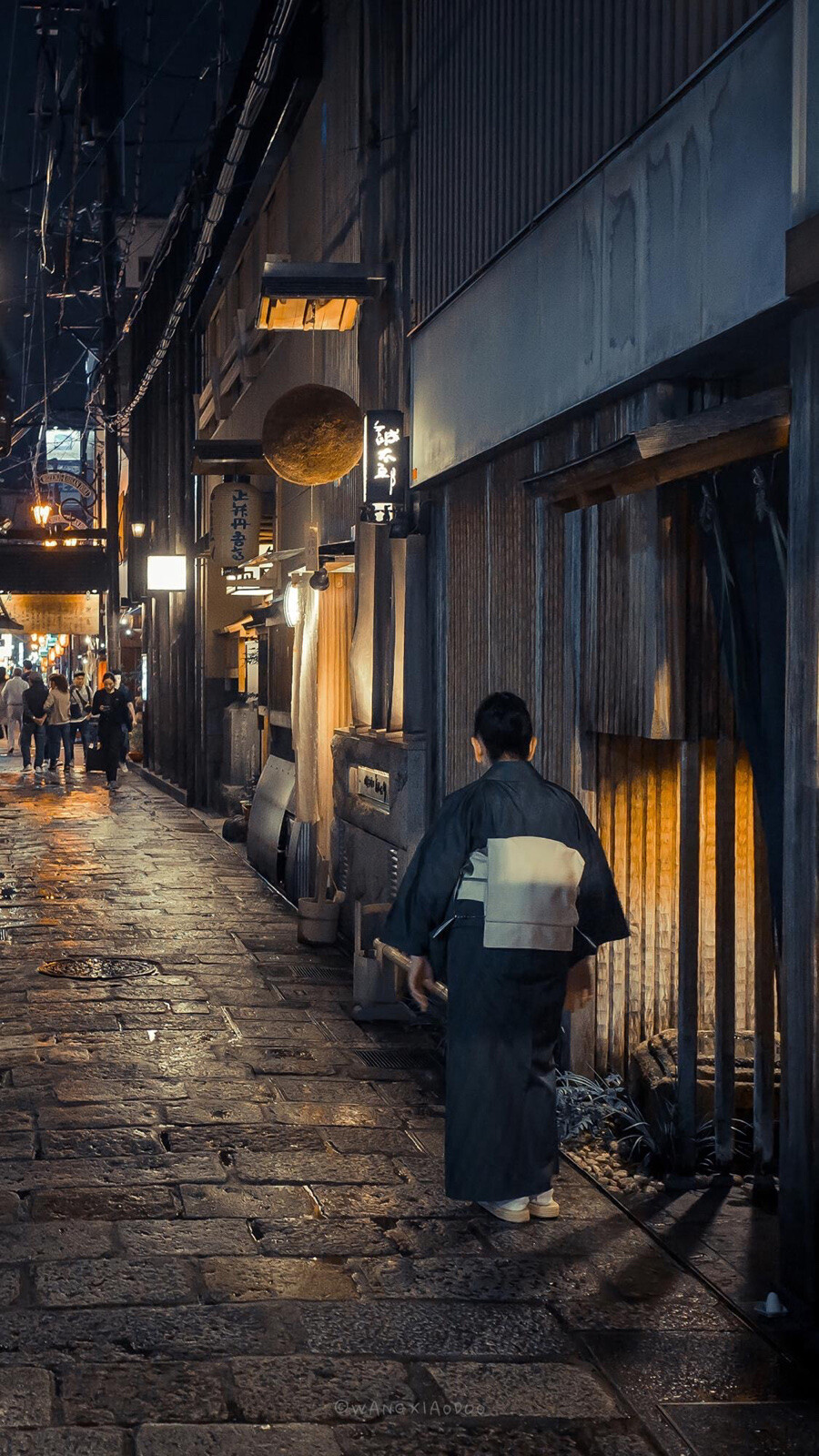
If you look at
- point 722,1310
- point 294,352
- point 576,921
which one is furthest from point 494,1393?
point 294,352

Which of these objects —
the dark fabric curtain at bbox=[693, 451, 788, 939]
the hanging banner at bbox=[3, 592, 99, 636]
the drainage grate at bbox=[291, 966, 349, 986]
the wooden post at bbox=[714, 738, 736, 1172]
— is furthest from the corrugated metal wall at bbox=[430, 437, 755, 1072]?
the hanging banner at bbox=[3, 592, 99, 636]

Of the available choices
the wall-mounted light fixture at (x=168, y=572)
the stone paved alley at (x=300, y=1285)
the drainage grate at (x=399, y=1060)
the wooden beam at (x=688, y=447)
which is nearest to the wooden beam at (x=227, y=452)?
the wall-mounted light fixture at (x=168, y=572)

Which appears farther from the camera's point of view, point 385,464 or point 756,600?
point 385,464

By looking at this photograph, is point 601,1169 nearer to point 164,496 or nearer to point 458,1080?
point 458,1080

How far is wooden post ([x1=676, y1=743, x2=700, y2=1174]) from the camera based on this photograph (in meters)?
7.15

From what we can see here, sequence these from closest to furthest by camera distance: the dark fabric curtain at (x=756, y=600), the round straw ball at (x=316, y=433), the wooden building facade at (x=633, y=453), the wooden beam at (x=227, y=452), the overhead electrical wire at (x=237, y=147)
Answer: the wooden building facade at (x=633, y=453) < the dark fabric curtain at (x=756, y=600) < the round straw ball at (x=316, y=433) < the overhead electrical wire at (x=237, y=147) < the wooden beam at (x=227, y=452)

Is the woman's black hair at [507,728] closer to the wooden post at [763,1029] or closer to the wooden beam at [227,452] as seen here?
the wooden post at [763,1029]

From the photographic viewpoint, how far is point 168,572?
29.6 metres

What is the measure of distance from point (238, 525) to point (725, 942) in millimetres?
15670

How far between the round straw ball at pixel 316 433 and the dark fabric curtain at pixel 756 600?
269 inches

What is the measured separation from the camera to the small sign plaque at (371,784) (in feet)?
41.0

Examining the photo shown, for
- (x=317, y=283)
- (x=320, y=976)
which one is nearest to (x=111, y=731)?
(x=317, y=283)

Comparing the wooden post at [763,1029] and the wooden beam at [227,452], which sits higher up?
the wooden beam at [227,452]

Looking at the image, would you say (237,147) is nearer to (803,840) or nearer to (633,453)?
(633,453)
